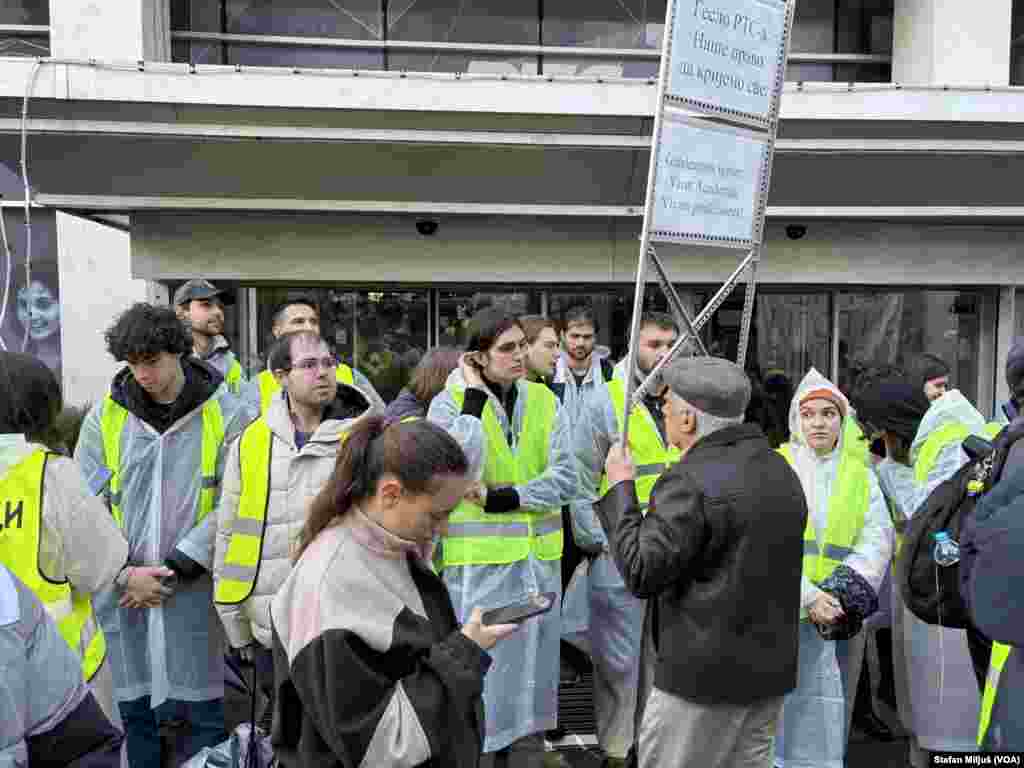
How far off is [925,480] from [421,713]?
287 cm

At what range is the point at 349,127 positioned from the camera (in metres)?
6.87

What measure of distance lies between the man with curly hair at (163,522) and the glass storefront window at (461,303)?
5229 millimetres

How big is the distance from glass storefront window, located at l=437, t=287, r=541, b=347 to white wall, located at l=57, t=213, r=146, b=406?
9.96 feet

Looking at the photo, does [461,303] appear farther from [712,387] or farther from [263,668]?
[712,387]

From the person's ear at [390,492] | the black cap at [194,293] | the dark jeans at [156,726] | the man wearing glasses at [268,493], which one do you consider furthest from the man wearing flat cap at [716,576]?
the black cap at [194,293]

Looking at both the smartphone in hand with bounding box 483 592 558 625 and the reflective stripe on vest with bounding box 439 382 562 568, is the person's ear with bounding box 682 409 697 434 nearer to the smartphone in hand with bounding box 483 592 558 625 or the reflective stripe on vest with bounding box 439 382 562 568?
the smartphone in hand with bounding box 483 592 558 625

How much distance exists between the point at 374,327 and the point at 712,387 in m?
6.63

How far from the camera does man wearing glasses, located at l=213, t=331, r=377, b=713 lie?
3131mm

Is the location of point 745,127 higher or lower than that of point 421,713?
higher

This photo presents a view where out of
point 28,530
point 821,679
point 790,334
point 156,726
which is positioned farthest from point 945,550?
point 790,334

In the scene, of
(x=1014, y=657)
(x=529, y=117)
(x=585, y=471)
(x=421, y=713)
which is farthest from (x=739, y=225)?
(x=529, y=117)

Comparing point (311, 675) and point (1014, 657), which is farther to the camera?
point (1014, 657)

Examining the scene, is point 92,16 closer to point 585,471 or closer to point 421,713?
point 585,471

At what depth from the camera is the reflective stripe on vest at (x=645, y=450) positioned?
12.2 feet
